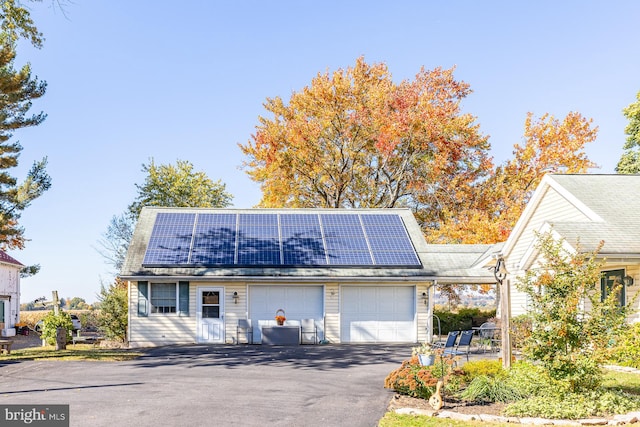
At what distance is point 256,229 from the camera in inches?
990

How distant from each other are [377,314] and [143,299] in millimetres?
8726

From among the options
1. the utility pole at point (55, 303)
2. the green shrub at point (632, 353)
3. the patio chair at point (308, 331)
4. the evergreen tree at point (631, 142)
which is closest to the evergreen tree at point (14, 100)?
the utility pole at point (55, 303)

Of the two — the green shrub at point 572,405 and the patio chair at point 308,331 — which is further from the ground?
the green shrub at point 572,405

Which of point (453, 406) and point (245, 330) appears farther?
point (245, 330)

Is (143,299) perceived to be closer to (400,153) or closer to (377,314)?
(377,314)

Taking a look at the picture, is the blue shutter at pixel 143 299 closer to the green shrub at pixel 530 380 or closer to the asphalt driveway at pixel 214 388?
the asphalt driveway at pixel 214 388

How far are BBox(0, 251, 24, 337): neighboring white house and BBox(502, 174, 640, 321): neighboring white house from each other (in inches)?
1138

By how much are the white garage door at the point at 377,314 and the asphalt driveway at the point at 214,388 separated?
397 cm

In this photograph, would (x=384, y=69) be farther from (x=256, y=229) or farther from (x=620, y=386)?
(x=620, y=386)

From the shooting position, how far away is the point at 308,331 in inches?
886

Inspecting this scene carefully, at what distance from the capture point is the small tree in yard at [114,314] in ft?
75.6

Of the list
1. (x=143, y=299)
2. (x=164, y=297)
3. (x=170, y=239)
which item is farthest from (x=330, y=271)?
(x=143, y=299)

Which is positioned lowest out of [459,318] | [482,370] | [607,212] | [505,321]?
[459,318]

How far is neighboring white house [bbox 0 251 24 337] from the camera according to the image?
35656mm
